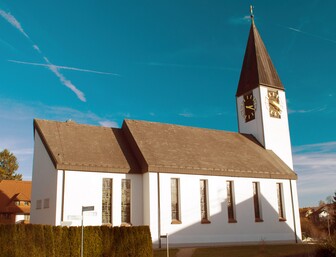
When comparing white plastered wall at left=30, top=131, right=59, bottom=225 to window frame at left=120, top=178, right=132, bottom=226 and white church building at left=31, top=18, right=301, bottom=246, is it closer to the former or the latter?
white church building at left=31, top=18, right=301, bottom=246

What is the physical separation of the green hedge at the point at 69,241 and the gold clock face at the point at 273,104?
2062cm

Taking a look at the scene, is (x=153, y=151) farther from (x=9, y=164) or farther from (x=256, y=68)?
(x=9, y=164)

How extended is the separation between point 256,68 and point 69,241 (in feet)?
83.1

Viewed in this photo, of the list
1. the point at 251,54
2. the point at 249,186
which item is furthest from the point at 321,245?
the point at 251,54

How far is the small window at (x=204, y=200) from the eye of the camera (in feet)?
85.1

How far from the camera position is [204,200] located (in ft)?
86.5

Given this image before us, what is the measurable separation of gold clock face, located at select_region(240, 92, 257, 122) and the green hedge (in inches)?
788

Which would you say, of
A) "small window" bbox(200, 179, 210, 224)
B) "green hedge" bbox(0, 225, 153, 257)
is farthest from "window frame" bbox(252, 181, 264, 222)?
"green hedge" bbox(0, 225, 153, 257)

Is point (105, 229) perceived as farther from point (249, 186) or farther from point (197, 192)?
point (249, 186)

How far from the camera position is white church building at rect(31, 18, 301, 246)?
2305cm

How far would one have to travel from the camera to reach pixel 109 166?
78.6 feet

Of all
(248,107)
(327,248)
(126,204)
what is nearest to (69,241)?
(126,204)

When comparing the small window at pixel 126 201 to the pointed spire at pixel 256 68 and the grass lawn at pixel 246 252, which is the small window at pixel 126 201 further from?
the pointed spire at pixel 256 68

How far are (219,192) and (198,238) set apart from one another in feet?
12.0
